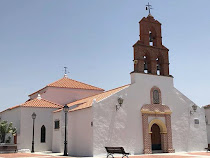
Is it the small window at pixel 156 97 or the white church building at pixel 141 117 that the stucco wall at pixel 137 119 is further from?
the small window at pixel 156 97

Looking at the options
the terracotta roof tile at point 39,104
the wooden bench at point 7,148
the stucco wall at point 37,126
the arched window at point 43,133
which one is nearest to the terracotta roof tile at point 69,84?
the terracotta roof tile at point 39,104

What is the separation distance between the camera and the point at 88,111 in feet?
70.7

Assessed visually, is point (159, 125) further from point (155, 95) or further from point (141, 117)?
point (155, 95)

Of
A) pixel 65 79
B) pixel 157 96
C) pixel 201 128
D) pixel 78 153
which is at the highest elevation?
pixel 65 79

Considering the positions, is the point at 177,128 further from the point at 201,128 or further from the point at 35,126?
the point at 35,126

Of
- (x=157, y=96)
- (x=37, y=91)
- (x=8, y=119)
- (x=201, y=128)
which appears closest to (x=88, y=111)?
(x=157, y=96)

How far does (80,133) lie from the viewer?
22.5m

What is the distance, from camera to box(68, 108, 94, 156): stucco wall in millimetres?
21156

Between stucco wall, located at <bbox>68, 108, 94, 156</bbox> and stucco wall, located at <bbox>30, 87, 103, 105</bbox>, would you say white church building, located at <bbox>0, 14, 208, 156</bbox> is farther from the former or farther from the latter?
stucco wall, located at <bbox>30, 87, 103, 105</bbox>

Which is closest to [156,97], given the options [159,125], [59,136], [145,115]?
[145,115]

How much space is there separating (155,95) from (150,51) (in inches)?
148

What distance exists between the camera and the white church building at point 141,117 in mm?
21359

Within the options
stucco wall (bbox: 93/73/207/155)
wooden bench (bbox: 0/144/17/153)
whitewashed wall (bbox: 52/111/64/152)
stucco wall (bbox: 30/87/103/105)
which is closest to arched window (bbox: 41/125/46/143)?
whitewashed wall (bbox: 52/111/64/152)

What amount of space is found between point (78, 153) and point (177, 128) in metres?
8.60
